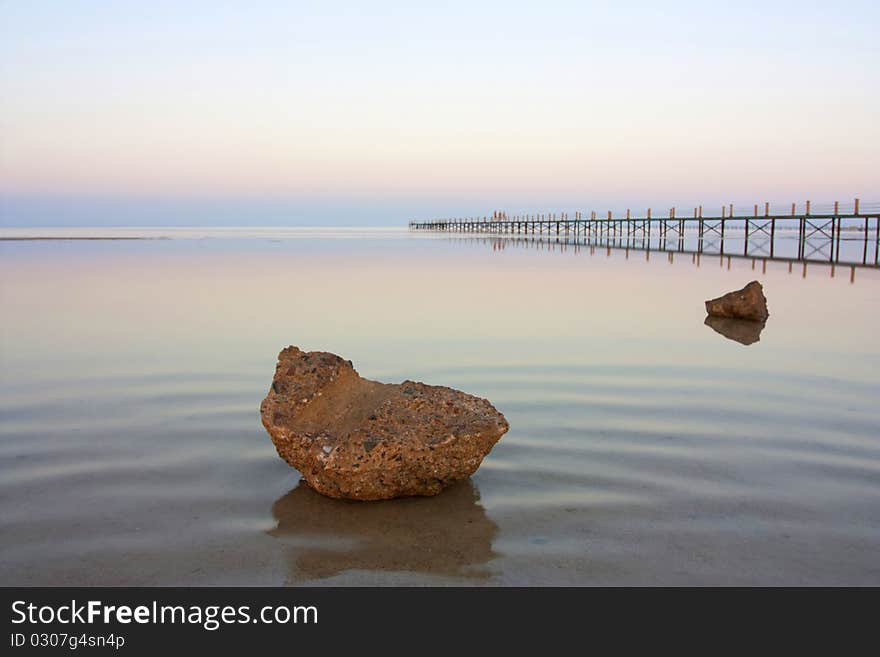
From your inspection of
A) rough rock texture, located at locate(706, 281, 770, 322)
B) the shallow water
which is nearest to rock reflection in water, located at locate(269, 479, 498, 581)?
the shallow water

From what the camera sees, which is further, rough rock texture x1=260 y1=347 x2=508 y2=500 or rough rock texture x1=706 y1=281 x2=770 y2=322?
rough rock texture x1=706 y1=281 x2=770 y2=322

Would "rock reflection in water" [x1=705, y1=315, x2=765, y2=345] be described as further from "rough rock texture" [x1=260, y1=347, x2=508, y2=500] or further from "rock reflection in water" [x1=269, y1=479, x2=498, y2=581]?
"rock reflection in water" [x1=269, y1=479, x2=498, y2=581]

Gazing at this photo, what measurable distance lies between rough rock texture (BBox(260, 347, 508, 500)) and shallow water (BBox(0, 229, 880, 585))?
0.16 meters

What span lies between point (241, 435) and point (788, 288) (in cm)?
1617

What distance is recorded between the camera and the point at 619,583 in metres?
3.43

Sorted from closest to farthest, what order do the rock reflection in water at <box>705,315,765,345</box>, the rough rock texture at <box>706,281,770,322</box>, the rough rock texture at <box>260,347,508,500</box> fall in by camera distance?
the rough rock texture at <box>260,347,508,500</box> < the rock reflection in water at <box>705,315,765,345</box> < the rough rock texture at <box>706,281,770,322</box>

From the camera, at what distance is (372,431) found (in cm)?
449

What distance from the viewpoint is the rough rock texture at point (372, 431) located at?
4391 millimetres

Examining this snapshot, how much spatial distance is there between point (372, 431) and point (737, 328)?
8.50m

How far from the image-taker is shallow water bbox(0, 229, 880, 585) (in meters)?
3.65

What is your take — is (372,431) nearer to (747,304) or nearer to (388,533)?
(388,533)

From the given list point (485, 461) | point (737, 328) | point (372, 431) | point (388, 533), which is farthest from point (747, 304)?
point (388, 533)

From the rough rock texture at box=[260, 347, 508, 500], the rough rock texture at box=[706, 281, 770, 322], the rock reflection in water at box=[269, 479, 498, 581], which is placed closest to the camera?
the rock reflection in water at box=[269, 479, 498, 581]
